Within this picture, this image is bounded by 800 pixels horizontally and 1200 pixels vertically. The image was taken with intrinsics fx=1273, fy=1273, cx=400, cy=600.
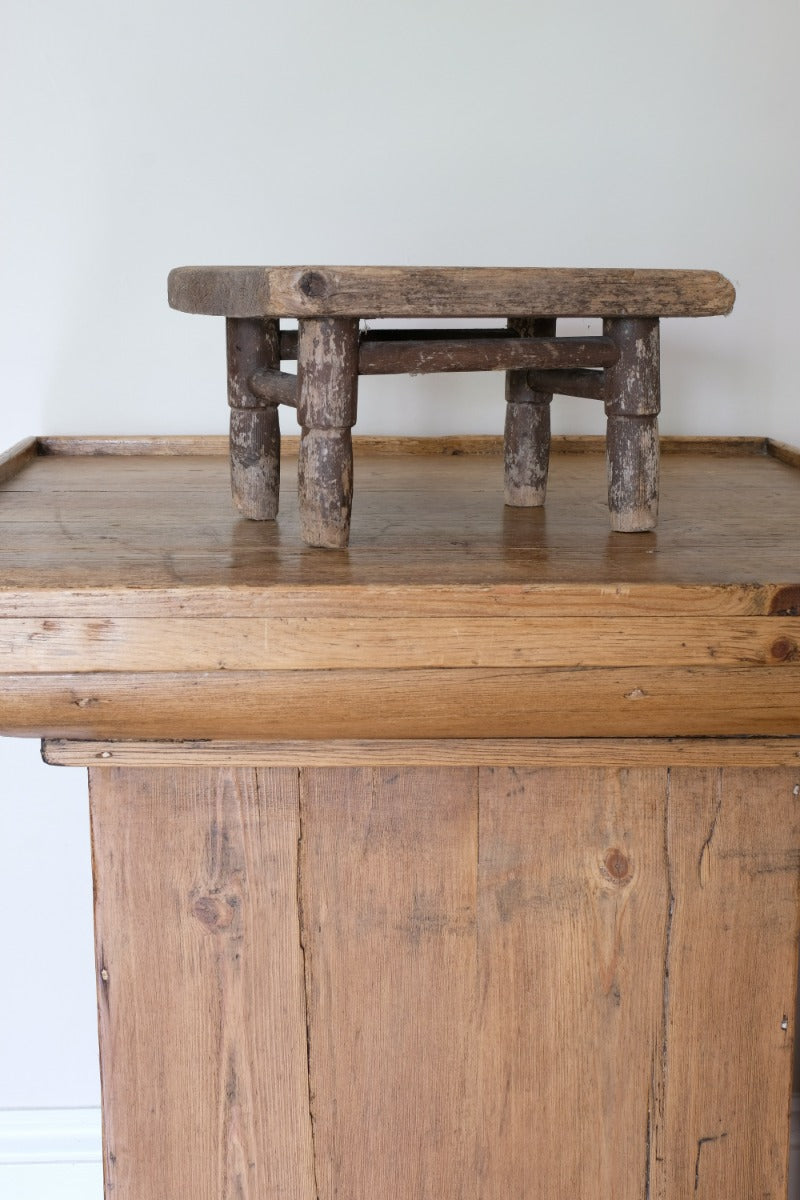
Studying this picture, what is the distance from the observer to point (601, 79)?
1328mm

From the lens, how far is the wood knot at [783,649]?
77 cm

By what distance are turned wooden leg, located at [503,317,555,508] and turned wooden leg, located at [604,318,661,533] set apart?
0.30 feet

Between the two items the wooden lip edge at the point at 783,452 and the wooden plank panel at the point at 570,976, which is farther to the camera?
the wooden lip edge at the point at 783,452

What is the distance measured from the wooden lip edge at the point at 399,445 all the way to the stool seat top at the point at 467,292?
46cm

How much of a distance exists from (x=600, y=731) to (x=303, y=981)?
0.30 m

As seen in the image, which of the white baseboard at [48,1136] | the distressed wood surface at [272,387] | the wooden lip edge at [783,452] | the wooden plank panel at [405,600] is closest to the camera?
the wooden plank panel at [405,600]

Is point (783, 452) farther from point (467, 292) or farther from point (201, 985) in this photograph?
point (201, 985)

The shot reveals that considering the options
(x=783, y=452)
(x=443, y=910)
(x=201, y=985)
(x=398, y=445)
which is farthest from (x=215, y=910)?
(x=783, y=452)

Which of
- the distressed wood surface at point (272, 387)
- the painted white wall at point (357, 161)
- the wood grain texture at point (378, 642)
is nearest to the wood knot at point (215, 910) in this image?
the wood grain texture at point (378, 642)

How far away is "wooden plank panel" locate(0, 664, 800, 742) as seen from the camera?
769 millimetres

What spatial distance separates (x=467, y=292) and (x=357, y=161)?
60cm

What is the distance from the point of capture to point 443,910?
92 cm

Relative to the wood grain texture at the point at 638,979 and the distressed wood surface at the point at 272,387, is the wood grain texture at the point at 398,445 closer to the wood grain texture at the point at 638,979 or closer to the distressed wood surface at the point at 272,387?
the distressed wood surface at the point at 272,387

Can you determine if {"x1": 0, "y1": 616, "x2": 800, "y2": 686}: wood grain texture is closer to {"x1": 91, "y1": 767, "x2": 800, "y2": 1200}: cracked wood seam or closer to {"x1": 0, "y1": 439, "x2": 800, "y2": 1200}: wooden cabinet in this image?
{"x1": 0, "y1": 439, "x2": 800, "y2": 1200}: wooden cabinet
